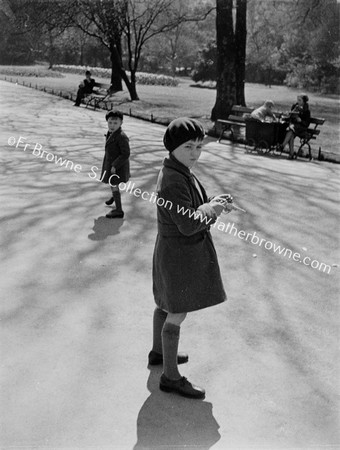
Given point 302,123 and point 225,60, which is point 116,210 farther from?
point 225,60

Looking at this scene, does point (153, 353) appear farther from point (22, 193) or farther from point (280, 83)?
point (280, 83)

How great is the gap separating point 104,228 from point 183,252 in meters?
3.28

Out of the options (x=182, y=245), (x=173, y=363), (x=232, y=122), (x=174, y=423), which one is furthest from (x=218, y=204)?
(x=232, y=122)

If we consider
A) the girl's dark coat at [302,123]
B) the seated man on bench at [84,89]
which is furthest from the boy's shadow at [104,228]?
the seated man on bench at [84,89]

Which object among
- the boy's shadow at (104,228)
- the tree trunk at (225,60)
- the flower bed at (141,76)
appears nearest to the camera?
the boy's shadow at (104,228)

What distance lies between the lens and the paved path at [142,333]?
119 inches

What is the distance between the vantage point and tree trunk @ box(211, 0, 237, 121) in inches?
620

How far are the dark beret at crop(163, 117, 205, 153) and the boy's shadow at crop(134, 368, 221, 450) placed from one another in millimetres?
1409

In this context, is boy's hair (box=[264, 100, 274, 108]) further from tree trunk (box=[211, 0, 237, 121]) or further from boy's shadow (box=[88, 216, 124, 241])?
boy's shadow (box=[88, 216, 124, 241])

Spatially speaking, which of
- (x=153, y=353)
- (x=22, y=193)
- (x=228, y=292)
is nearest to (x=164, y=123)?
(x=22, y=193)

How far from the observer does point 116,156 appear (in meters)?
6.58

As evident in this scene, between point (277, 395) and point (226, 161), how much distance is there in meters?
7.97

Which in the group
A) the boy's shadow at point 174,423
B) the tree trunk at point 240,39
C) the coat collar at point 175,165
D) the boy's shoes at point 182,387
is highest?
the tree trunk at point 240,39

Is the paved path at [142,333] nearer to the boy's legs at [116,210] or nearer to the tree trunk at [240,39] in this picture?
the boy's legs at [116,210]
